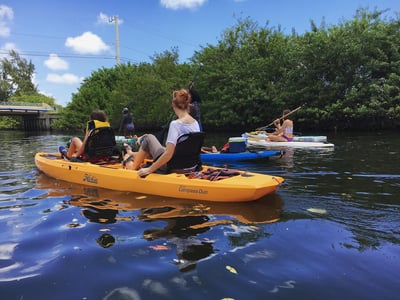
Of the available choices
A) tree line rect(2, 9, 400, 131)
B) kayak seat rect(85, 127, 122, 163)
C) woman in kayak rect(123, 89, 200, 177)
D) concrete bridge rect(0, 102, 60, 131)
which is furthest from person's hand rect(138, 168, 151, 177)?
concrete bridge rect(0, 102, 60, 131)

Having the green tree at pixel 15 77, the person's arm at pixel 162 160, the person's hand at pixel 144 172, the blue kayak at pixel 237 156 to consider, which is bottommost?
the blue kayak at pixel 237 156

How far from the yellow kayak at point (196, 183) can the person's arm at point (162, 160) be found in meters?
0.08

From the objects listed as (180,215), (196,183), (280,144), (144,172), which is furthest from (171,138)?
(280,144)

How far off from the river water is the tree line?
41.4 feet

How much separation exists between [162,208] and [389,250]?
2751 mm

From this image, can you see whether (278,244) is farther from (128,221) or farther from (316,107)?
(316,107)

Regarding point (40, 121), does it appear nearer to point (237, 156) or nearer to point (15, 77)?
point (15, 77)

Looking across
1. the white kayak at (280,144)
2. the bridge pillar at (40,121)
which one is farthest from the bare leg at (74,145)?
Answer: the bridge pillar at (40,121)

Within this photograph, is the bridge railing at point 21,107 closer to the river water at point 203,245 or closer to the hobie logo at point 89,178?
the hobie logo at point 89,178

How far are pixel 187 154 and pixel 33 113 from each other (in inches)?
2099

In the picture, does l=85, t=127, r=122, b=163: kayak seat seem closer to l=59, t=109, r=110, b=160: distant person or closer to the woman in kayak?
l=59, t=109, r=110, b=160: distant person

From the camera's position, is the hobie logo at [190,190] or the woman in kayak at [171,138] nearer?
the woman in kayak at [171,138]

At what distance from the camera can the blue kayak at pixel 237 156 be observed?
8.97 m

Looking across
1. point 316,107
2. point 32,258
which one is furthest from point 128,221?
point 316,107
